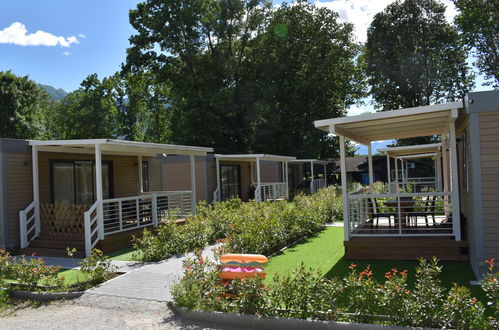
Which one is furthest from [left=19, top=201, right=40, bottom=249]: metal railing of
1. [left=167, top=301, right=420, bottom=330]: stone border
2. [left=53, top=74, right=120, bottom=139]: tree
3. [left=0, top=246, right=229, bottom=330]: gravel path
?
[left=53, top=74, right=120, bottom=139]: tree

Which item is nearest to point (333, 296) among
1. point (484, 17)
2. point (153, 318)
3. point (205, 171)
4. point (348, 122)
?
point (153, 318)

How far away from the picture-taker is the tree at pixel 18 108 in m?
34.1

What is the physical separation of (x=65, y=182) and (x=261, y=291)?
9317mm

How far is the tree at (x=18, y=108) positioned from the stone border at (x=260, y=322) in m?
33.6

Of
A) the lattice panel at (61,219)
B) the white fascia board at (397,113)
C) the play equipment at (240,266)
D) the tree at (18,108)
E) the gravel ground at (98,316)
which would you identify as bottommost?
the gravel ground at (98,316)

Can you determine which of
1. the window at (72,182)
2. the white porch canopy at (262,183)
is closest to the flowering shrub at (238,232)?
the window at (72,182)

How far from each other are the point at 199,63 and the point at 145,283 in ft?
88.4

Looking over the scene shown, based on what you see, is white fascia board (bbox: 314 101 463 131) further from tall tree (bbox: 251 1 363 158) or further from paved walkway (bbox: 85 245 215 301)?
tall tree (bbox: 251 1 363 158)

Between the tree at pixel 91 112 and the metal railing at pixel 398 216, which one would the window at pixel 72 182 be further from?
the tree at pixel 91 112

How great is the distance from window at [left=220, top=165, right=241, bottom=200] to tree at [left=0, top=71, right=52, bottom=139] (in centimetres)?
2087

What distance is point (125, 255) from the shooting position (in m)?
10.6

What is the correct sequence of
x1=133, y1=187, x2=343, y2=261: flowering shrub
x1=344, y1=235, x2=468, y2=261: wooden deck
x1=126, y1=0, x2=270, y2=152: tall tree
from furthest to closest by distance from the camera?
1. x1=126, y1=0, x2=270, y2=152: tall tree
2. x1=133, y1=187, x2=343, y2=261: flowering shrub
3. x1=344, y1=235, x2=468, y2=261: wooden deck

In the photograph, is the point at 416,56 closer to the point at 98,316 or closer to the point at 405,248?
the point at 405,248

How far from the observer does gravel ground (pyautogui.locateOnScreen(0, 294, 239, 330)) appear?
19.5 feet
